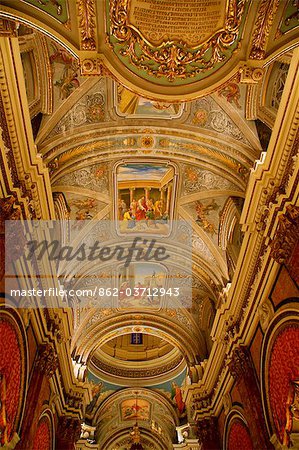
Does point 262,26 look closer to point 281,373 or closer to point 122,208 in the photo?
point 281,373

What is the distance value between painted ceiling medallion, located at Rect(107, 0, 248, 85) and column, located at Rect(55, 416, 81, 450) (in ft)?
35.5

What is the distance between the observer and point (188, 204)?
40.9ft

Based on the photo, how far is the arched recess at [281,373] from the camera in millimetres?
7621

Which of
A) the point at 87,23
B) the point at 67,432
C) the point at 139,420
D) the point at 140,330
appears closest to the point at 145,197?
the point at 140,330

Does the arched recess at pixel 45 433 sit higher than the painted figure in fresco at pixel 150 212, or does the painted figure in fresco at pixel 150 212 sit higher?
the painted figure in fresco at pixel 150 212

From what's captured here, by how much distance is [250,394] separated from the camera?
31.8 feet

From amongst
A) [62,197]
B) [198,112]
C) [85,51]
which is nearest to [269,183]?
[198,112]

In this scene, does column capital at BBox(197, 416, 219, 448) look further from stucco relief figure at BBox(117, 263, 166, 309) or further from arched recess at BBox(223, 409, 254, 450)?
stucco relief figure at BBox(117, 263, 166, 309)

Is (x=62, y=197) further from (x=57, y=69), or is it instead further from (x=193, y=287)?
(x=193, y=287)

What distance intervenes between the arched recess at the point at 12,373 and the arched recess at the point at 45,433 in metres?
2.09

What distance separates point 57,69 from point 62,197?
364 centimetres

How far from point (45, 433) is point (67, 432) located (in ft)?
5.81

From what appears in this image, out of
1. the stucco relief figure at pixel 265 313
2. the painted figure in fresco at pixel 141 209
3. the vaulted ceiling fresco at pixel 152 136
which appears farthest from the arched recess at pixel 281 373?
the painted figure in fresco at pixel 141 209

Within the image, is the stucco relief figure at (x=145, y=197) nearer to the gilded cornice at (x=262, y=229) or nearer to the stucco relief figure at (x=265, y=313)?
the gilded cornice at (x=262, y=229)
